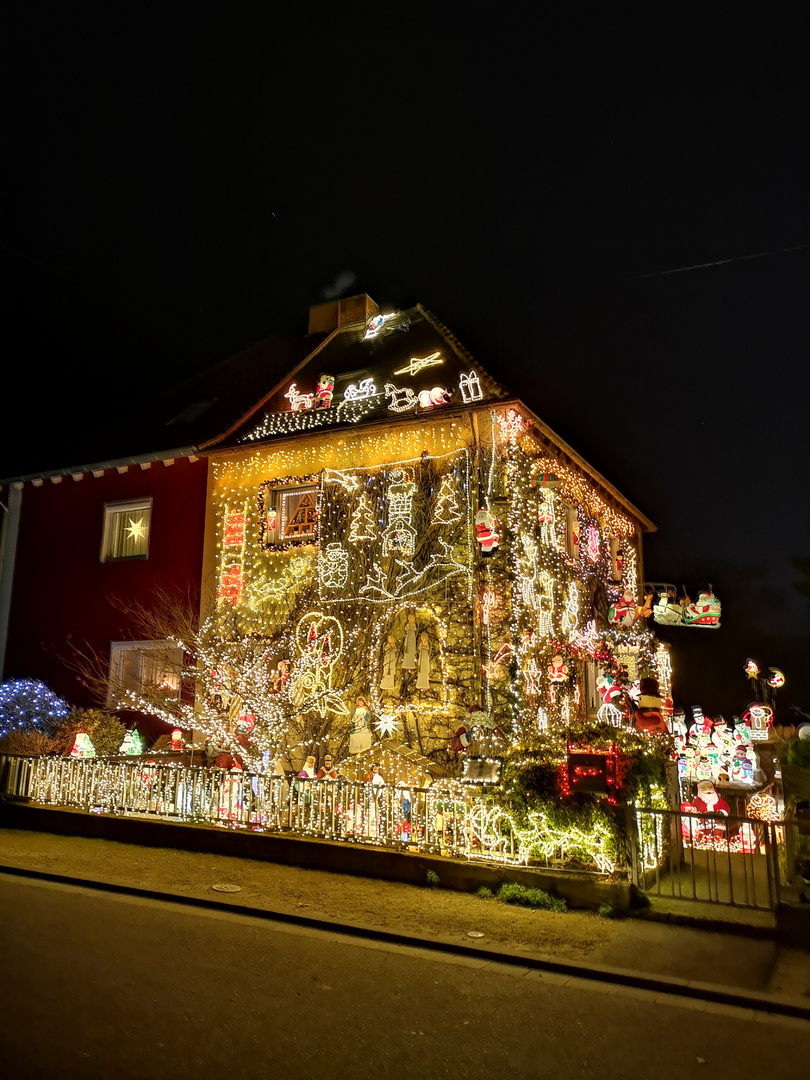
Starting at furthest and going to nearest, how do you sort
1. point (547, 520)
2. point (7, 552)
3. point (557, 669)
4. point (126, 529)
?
point (7, 552), point (126, 529), point (547, 520), point (557, 669)

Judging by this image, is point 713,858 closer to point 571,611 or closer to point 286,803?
point 286,803

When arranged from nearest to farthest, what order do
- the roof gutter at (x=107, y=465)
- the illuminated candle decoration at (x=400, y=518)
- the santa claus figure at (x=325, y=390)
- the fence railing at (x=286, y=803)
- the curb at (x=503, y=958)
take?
the curb at (x=503, y=958), the fence railing at (x=286, y=803), the illuminated candle decoration at (x=400, y=518), the santa claus figure at (x=325, y=390), the roof gutter at (x=107, y=465)

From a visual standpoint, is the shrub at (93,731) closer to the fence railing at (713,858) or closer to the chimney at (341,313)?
the fence railing at (713,858)

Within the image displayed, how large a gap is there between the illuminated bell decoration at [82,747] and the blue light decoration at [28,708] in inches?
74.7

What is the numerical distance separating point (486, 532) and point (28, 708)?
32.0 ft

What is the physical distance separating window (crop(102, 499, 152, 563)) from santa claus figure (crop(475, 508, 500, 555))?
8.23 meters

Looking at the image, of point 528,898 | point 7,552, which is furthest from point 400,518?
point 7,552

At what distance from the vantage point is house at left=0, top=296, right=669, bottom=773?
47.7 feet

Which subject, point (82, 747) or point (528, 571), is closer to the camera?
point (82, 747)

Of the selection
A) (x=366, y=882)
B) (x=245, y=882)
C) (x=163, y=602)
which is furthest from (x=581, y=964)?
(x=163, y=602)

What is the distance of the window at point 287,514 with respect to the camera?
1648cm

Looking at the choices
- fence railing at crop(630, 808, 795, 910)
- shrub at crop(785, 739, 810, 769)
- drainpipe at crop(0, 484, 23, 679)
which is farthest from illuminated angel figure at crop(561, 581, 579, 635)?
drainpipe at crop(0, 484, 23, 679)

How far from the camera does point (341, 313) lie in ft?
67.7

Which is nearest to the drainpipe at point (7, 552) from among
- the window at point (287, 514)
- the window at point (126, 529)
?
the window at point (126, 529)
